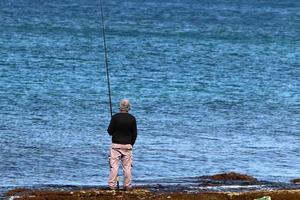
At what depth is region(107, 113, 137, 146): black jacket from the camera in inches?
744

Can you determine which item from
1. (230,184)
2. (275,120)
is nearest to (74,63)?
(275,120)

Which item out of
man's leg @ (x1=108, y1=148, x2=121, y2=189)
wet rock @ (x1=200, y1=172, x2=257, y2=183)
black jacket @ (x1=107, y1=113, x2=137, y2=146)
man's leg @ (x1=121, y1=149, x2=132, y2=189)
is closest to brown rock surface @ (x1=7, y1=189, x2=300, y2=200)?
man's leg @ (x1=121, y1=149, x2=132, y2=189)

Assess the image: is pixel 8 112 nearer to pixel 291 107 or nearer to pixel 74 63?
pixel 291 107

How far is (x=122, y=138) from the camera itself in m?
19.1

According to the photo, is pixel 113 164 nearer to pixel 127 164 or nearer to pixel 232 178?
pixel 127 164

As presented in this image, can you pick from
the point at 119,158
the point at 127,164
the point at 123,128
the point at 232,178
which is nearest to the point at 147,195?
the point at 127,164

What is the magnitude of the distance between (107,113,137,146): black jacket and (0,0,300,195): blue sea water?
466 cm

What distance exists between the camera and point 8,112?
39250 millimetres

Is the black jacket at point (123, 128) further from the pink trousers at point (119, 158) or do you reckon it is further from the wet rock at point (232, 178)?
the wet rock at point (232, 178)

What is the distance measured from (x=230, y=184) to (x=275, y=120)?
54.9ft

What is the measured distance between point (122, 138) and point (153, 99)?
26704mm

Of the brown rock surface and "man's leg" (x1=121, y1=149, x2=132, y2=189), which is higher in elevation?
"man's leg" (x1=121, y1=149, x2=132, y2=189)

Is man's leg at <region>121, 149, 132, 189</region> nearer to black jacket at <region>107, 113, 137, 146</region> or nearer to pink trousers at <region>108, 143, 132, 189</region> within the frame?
pink trousers at <region>108, 143, 132, 189</region>

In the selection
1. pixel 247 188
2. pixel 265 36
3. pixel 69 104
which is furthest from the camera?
pixel 265 36
